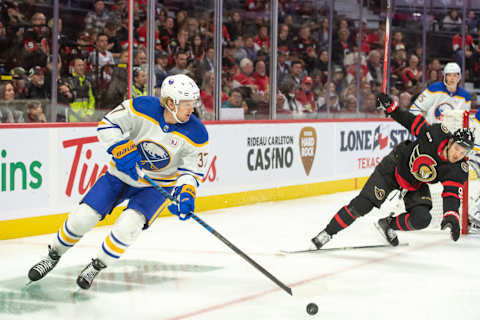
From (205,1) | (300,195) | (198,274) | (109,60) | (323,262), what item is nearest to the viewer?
(198,274)

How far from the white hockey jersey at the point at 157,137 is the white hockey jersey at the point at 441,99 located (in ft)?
12.1

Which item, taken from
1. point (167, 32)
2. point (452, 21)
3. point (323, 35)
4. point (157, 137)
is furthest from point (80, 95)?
point (452, 21)

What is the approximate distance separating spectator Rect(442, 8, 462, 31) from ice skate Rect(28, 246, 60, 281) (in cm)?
872

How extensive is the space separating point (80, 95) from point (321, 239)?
98.1 inches

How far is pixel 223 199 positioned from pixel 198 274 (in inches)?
116

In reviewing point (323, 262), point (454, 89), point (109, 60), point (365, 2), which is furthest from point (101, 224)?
point (365, 2)

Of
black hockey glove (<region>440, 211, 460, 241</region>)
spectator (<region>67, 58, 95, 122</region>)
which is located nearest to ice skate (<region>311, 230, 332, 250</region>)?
black hockey glove (<region>440, 211, 460, 241</region>)

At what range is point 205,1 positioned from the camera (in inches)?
303

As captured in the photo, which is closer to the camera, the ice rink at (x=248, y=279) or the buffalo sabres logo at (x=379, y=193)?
the ice rink at (x=248, y=279)

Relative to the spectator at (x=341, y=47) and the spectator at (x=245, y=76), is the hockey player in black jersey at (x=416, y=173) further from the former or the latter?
the spectator at (x=341, y=47)

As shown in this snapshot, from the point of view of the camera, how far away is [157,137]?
3990mm

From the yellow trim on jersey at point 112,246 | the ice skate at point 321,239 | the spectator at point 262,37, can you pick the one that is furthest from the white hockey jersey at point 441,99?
the yellow trim on jersey at point 112,246

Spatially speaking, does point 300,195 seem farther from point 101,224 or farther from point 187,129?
point 187,129

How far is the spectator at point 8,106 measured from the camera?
18.7ft
